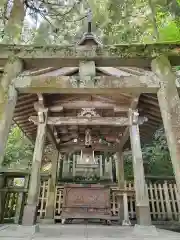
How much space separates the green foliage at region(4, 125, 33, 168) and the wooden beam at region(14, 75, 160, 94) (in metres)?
7.89

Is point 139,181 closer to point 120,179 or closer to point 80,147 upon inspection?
point 120,179

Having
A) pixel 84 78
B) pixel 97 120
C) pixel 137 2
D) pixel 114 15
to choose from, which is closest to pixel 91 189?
pixel 97 120

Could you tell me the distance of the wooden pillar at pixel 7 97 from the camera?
10.5 feet

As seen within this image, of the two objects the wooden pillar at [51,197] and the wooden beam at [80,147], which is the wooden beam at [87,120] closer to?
the wooden beam at [80,147]

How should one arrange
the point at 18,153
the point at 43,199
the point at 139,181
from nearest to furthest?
the point at 139,181 < the point at 43,199 < the point at 18,153

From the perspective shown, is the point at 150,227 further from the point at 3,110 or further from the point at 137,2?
the point at 137,2

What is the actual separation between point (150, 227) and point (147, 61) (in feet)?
12.2

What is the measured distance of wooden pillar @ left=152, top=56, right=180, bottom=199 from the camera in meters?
3.05

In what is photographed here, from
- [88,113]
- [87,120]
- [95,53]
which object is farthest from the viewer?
[88,113]

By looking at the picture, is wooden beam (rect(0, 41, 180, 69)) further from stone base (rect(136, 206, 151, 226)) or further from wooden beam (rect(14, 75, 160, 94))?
stone base (rect(136, 206, 151, 226))

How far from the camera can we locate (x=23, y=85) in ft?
11.9

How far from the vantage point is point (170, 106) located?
133 inches

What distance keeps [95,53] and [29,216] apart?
4003mm

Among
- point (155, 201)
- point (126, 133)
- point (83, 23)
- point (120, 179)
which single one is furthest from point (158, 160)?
point (83, 23)
